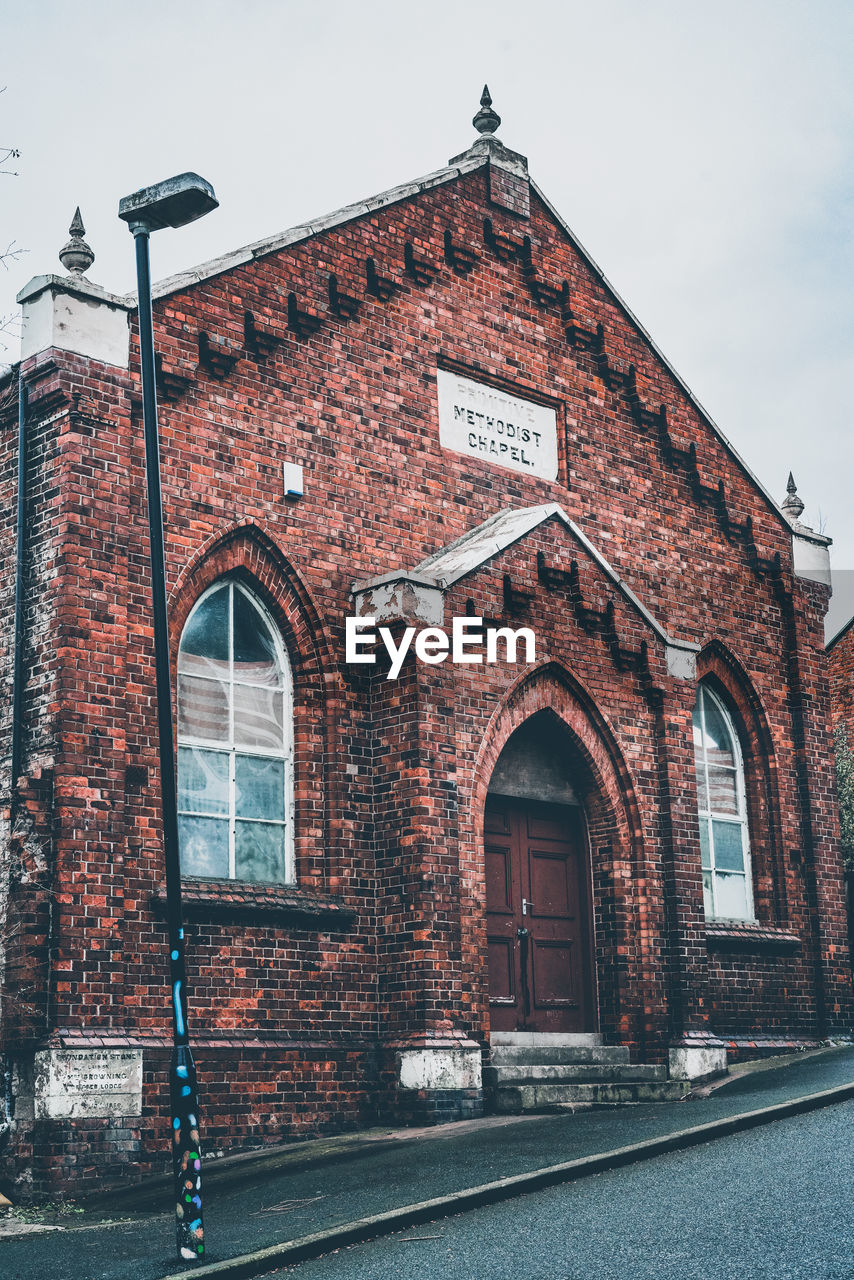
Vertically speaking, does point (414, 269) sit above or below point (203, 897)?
above

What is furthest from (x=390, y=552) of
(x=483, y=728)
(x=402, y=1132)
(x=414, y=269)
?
(x=402, y=1132)

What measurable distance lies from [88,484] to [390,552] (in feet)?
9.97

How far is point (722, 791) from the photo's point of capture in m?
16.3

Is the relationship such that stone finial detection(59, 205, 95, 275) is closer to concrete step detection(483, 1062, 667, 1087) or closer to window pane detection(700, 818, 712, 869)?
concrete step detection(483, 1062, 667, 1087)

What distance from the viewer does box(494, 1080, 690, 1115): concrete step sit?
11.9m

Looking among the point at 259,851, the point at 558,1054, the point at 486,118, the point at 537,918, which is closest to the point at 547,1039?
the point at 558,1054

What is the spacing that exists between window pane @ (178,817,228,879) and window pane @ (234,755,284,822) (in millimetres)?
248

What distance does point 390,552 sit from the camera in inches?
524

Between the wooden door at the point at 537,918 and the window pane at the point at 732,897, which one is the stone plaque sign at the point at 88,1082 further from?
the window pane at the point at 732,897

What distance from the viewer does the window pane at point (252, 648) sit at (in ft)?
40.6

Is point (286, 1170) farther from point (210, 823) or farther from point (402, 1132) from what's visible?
point (210, 823)

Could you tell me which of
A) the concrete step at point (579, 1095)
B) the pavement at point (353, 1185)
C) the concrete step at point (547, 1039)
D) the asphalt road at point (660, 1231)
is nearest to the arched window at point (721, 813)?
the concrete step at point (547, 1039)

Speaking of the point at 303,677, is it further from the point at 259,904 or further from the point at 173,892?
the point at 173,892

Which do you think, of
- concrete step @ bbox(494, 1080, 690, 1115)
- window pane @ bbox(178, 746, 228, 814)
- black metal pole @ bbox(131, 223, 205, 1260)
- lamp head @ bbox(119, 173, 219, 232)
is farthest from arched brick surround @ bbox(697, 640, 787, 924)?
lamp head @ bbox(119, 173, 219, 232)
